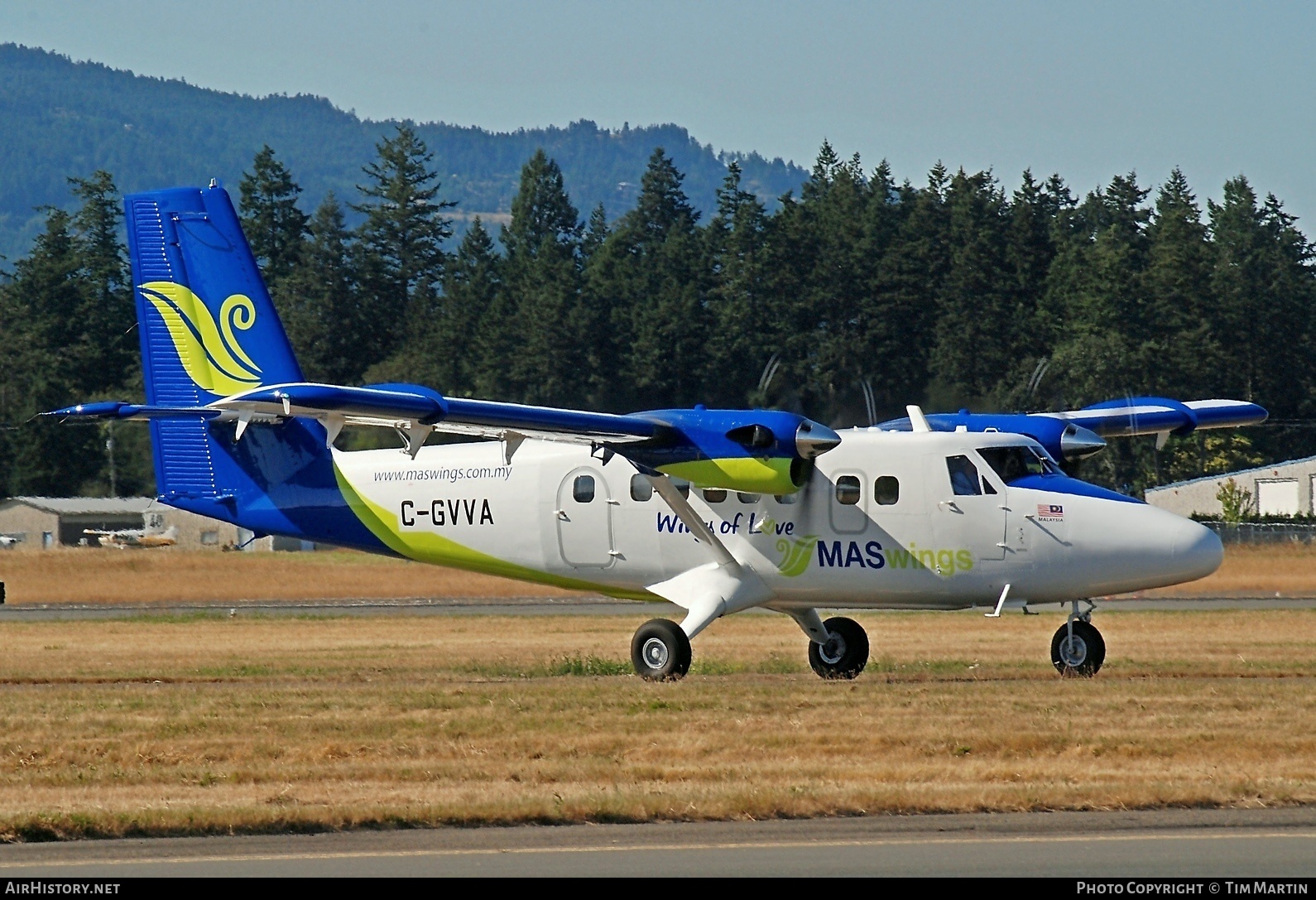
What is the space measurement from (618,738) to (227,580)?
37.9 metres

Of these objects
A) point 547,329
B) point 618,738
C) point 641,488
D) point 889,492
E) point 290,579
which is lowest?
point 290,579

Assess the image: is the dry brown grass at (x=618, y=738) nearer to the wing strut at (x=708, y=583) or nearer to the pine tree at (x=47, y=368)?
the wing strut at (x=708, y=583)

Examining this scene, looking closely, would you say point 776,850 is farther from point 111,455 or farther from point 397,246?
point 397,246

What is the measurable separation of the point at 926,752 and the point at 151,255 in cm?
1397

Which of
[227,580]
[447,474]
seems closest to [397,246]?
[227,580]

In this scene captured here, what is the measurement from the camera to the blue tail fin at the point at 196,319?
23.4 metres

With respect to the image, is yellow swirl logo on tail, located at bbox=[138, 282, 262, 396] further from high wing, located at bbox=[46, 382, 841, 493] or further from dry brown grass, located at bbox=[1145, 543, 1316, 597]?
dry brown grass, located at bbox=[1145, 543, 1316, 597]

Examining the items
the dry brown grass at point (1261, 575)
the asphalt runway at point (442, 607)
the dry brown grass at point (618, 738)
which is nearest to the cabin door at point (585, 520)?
the dry brown grass at point (618, 738)

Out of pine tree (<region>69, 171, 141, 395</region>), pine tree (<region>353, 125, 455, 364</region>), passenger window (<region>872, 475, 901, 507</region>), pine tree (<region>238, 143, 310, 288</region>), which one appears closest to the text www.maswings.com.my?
passenger window (<region>872, 475, 901, 507</region>)

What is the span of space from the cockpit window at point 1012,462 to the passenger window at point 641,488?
416cm

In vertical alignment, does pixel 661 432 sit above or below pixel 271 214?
below

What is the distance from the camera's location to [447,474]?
23.0 metres

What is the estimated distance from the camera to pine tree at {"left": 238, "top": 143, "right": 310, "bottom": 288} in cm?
11350

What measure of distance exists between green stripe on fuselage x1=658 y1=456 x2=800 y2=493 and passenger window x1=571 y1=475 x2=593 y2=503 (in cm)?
233
